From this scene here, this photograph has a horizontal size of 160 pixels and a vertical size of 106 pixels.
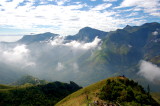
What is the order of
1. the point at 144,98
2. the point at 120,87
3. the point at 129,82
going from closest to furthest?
the point at 144,98, the point at 120,87, the point at 129,82

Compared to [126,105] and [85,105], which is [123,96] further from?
[85,105]

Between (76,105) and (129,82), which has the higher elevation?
(129,82)

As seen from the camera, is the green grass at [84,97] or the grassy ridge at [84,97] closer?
the green grass at [84,97]

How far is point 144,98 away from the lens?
5002 inches

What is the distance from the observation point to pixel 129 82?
168 meters

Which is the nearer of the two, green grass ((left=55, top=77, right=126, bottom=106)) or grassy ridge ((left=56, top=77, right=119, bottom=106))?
green grass ((left=55, top=77, right=126, bottom=106))

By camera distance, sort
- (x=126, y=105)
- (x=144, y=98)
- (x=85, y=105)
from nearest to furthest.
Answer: (x=126, y=105) → (x=85, y=105) → (x=144, y=98)

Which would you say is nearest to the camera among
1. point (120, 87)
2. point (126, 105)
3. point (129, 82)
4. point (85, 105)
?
point (126, 105)

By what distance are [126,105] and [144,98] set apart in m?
27.1

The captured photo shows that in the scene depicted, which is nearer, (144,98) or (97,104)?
(97,104)

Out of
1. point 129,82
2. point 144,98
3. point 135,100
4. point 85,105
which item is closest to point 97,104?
point 85,105

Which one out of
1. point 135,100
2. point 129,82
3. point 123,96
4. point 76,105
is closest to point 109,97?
point 123,96

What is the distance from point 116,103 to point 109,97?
11262 millimetres

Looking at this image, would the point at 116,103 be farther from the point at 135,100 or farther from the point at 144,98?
the point at 144,98
